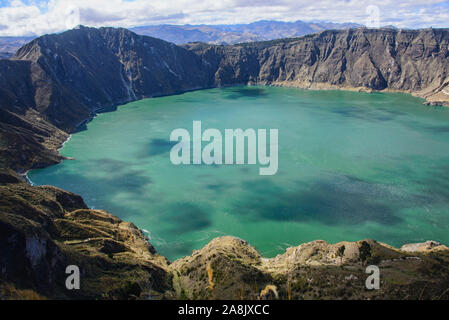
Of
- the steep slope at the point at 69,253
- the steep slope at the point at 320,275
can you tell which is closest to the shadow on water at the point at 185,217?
the steep slope at the point at 69,253

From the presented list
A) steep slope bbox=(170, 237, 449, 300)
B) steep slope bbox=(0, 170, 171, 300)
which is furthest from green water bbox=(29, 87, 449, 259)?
steep slope bbox=(170, 237, 449, 300)

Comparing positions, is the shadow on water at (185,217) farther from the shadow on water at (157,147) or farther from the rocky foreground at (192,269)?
the shadow on water at (157,147)

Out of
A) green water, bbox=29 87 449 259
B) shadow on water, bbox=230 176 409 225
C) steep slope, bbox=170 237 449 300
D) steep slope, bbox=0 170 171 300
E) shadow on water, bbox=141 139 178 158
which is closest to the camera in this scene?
steep slope, bbox=170 237 449 300

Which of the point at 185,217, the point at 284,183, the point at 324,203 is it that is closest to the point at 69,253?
the point at 185,217

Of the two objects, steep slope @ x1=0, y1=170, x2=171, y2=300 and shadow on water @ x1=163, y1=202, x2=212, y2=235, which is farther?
shadow on water @ x1=163, y1=202, x2=212, y2=235

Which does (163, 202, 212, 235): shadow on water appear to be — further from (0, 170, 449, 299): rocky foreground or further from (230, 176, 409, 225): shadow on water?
(0, 170, 449, 299): rocky foreground
